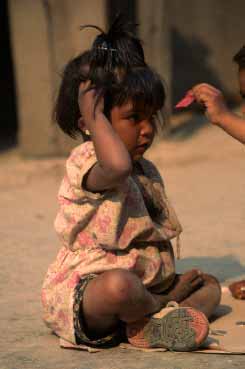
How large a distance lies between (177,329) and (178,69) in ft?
21.1

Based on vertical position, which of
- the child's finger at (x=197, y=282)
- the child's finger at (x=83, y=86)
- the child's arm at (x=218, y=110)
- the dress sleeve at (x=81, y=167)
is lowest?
the child's finger at (x=197, y=282)

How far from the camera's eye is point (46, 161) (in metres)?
7.30

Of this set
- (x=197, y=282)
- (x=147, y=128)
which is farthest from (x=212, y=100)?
(x=197, y=282)

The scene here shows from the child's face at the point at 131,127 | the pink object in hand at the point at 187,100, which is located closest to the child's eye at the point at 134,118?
the child's face at the point at 131,127

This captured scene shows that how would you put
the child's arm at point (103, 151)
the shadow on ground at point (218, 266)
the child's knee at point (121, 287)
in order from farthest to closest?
the shadow on ground at point (218, 266) < the child's knee at point (121, 287) < the child's arm at point (103, 151)

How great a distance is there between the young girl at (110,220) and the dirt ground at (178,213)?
0.11 meters

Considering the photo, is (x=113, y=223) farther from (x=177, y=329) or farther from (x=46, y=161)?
(x=46, y=161)

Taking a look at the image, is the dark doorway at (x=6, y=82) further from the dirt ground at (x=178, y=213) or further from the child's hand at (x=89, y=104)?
the child's hand at (x=89, y=104)

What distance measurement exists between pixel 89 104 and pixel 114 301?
69cm

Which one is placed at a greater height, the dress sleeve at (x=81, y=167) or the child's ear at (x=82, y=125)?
the child's ear at (x=82, y=125)

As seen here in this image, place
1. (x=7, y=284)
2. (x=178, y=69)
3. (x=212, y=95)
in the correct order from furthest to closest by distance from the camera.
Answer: (x=178, y=69)
(x=7, y=284)
(x=212, y=95)

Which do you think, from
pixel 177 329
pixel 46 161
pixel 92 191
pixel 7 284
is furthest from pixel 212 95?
pixel 46 161

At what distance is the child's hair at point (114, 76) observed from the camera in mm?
3223

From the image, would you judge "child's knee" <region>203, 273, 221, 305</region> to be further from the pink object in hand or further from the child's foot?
the pink object in hand
